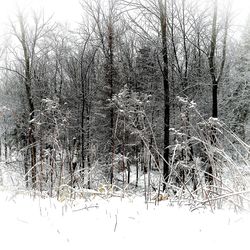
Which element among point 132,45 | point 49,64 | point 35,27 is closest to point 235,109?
point 132,45

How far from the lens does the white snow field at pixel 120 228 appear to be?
1435mm

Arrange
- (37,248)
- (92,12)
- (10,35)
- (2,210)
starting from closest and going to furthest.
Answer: (37,248) < (2,210) < (10,35) < (92,12)

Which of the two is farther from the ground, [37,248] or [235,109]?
[235,109]

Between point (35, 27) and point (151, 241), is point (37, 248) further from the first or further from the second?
point (35, 27)

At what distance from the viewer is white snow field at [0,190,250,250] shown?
1.43 meters

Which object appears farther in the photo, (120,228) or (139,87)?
(139,87)

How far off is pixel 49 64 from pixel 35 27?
1301cm

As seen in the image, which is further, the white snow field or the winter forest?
the winter forest

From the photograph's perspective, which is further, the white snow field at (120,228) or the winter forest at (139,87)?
the winter forest at (139,87)

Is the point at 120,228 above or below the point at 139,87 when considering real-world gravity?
below

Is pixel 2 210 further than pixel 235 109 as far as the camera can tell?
No

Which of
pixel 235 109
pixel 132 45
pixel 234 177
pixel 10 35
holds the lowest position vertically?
pixel 234 177

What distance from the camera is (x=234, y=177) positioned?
2.56m

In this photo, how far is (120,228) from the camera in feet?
5.60
